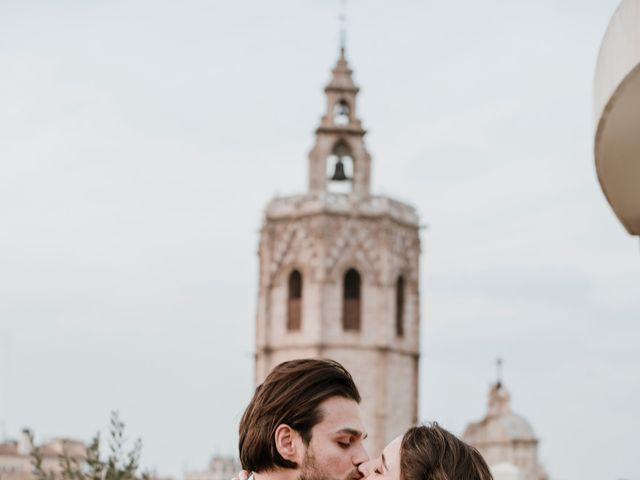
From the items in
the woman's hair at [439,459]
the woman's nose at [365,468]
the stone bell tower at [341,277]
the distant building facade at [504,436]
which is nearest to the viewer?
the woman's hair at [439,459]

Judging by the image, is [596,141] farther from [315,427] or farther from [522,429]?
[522,429]

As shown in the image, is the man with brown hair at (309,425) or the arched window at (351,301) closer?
the man with brown hair at (309,425)

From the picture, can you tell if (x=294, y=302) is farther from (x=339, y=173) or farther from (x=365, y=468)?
(x=365, y=468)

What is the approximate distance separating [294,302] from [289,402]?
41.7m

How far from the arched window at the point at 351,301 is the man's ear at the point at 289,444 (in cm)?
4123

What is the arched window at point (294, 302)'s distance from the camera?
44.6m

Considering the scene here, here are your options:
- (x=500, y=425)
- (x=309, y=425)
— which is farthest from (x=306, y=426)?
(x=500, y=425)

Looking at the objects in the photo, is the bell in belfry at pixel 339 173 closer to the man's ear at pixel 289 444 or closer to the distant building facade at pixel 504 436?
the distant building facade at pixel 504 436

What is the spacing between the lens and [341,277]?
44219 millimetres

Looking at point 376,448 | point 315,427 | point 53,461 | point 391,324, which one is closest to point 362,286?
point 391,324

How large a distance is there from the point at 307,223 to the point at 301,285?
1815 millimetres

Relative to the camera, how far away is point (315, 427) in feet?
10.5

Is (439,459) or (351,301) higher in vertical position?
(351,301)

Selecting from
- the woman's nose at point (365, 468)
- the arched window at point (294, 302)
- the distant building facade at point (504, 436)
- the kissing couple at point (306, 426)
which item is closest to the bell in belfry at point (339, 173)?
the arched window at point (294, 302)
